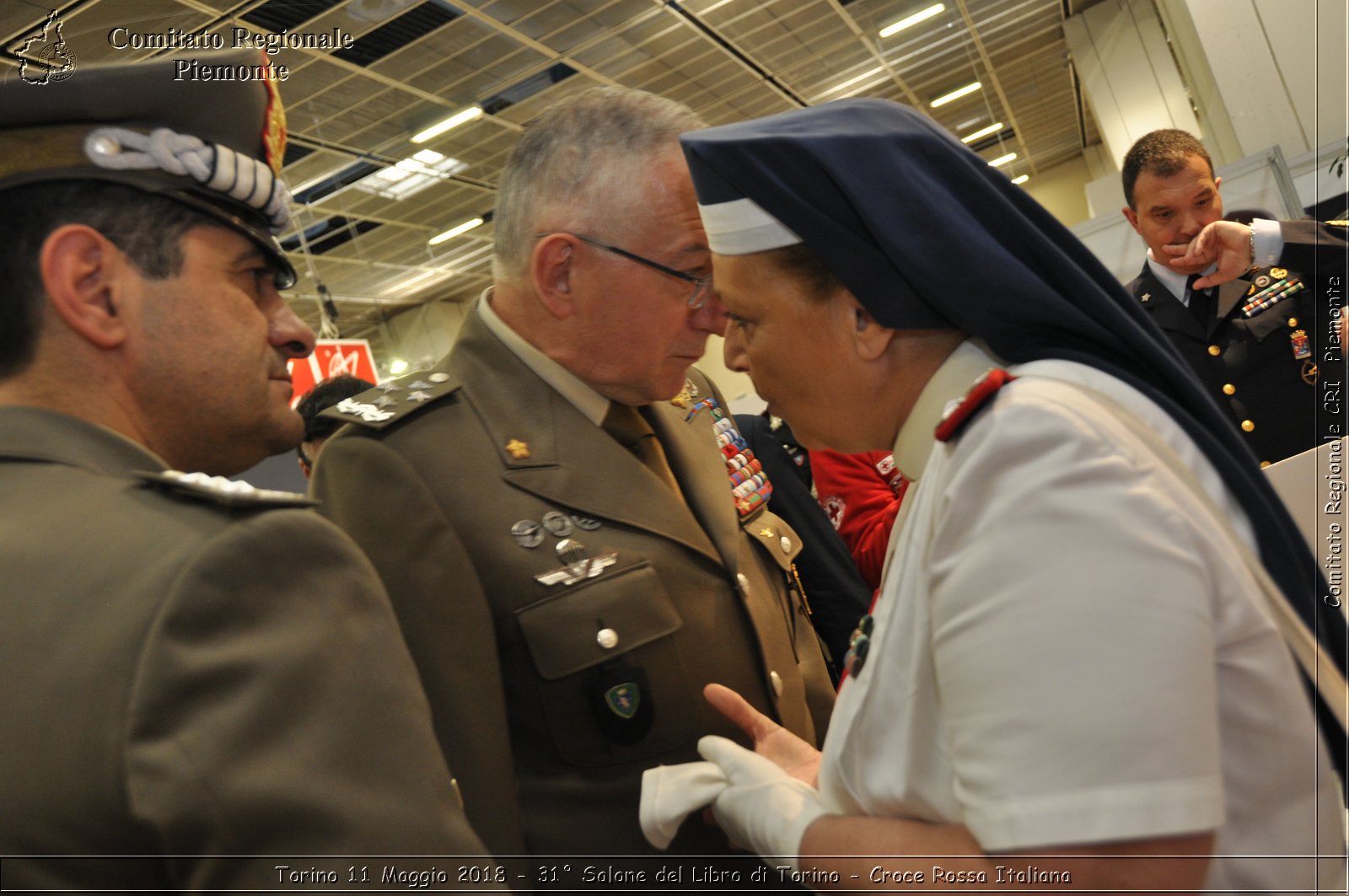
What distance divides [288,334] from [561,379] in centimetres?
67

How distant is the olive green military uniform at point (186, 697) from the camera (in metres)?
0.88

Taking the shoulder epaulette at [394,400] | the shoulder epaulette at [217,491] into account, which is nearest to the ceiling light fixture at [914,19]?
the shoulder epaulette at [394,400]

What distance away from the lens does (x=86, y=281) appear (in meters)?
1.17

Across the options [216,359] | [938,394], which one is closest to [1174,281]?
[938,394]

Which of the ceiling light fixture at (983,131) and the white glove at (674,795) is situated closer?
the white glove at (674,795)

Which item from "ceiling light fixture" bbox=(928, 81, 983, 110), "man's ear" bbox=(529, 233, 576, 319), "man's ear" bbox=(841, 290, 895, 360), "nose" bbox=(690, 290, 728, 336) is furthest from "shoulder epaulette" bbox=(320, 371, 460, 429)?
"ceiling light fixture" bbox=(928, 81, 983, 110)

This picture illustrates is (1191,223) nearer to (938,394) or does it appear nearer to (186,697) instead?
(938,394)

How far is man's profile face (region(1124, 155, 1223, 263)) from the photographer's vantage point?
3.58m

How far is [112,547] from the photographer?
959 mm

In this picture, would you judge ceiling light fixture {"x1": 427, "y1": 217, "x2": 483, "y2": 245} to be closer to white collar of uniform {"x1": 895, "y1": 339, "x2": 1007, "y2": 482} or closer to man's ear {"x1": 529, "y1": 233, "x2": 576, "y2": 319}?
man's ear {"x1": 529, "y1": 233, "x2": 576, "y2": 319}

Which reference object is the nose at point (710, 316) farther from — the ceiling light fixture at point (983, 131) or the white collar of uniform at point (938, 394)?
the ceiling light fixture at point (983, 131)

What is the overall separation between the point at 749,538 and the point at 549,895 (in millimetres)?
796

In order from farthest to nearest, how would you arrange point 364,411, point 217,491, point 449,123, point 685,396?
point 449,123
point 685,396
point 364,411
point 217,491

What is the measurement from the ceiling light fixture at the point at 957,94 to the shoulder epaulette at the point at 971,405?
14574mm
